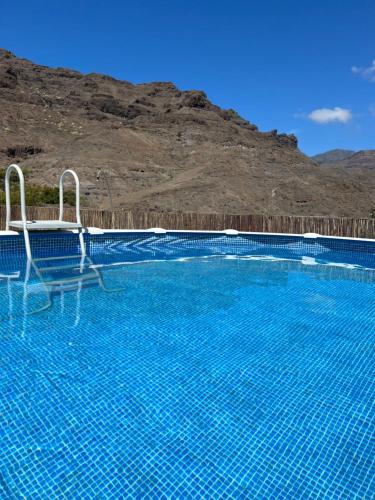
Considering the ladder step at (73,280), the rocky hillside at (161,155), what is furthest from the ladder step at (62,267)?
the rocky hillside at (161,155)

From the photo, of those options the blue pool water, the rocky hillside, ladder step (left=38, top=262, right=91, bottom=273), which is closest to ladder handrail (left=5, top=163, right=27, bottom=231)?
ladder step (left=38, top=262, right=91, bottom=273)

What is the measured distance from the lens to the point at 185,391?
2336 millimetres

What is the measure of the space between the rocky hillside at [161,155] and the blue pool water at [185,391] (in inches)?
521

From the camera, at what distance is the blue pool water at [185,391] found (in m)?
1.64

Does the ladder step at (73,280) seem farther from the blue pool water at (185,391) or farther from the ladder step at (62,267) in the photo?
the ladder step at (62,267)

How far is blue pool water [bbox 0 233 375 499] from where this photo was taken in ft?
5.38

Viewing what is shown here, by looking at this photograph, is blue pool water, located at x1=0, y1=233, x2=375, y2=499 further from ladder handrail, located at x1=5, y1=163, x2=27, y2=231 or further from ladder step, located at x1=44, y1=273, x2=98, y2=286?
ladder handrail, located at x1=5, y1=163, x2=27, y2=231

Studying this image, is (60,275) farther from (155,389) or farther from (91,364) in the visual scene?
(155,389)

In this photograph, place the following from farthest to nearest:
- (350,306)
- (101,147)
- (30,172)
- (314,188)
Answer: (101,147) → (30,172) → (314,188) → (350,306)

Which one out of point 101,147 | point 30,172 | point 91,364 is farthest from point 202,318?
point 101,147

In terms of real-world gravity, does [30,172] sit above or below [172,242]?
above

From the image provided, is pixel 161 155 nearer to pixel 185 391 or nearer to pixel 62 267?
pixel 62 267

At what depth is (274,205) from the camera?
19453mm

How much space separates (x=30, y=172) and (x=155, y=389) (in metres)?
23.8
